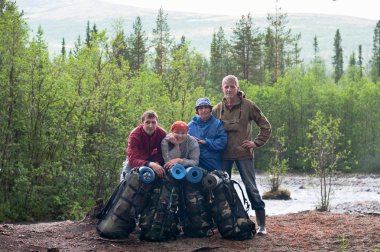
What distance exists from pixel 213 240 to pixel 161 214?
798 millimetres

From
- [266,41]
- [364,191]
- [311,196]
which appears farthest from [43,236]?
[266,41]

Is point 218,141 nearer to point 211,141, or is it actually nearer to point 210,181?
point 211,141

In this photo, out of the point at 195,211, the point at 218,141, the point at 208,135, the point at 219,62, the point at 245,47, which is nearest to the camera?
the point at 195,211

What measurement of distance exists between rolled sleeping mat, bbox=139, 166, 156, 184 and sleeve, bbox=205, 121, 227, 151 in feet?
2.96

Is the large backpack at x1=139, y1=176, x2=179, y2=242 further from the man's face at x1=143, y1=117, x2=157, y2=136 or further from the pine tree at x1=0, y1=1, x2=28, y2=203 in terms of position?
the pine tree at x1=0, y1=1, x2=28, y2=203

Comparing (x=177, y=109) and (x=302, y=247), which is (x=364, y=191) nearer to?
(x=177, y=109)

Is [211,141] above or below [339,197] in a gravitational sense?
above

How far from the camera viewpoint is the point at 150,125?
7805 millimetres

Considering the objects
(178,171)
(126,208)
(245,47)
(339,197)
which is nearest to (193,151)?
(178,171)

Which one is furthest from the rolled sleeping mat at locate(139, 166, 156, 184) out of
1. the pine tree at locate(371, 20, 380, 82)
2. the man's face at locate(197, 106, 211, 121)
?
the pine tree at locate(371, 20, 380, 82)

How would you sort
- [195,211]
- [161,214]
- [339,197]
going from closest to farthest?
[161,214] → [195,211] → [339,197]

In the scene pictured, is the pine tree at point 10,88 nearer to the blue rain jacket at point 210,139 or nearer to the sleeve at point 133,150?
the sleeve at point 133,150

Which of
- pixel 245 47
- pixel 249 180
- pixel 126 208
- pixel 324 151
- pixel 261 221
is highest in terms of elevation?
pixel 245 47

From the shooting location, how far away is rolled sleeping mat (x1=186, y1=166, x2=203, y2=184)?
756 centimetres
